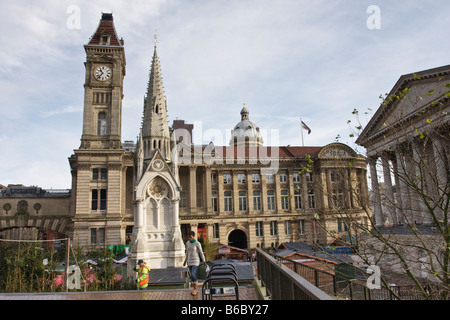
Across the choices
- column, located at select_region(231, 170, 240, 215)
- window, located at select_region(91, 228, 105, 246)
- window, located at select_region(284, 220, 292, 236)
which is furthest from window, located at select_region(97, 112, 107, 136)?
window, located at select_region(284, 220, 292, 236)

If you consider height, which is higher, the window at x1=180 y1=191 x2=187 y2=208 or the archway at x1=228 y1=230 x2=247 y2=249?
the window at x1=180 y1=191 x2=187 y2=208

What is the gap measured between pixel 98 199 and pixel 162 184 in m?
24.7

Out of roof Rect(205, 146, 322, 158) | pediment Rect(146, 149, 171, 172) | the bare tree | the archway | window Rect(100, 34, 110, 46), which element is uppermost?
window Rect(100, 34, 110, 46)

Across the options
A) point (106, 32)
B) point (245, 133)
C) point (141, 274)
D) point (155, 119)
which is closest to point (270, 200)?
point (245, 133)

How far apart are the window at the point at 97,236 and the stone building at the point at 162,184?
0.13 metres

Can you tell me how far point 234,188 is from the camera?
56.7 metres

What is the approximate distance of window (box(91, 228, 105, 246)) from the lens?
45.1 m

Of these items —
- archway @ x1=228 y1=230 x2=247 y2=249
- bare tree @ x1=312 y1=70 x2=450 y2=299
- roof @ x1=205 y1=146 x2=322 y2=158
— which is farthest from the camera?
roof @ x1=205 y1=146 x2=322 y2=158

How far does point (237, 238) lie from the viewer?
58.0 metres

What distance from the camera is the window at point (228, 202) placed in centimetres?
5675

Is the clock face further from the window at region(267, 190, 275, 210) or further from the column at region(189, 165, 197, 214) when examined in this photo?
the window at region(267, 190, 275, 210)
